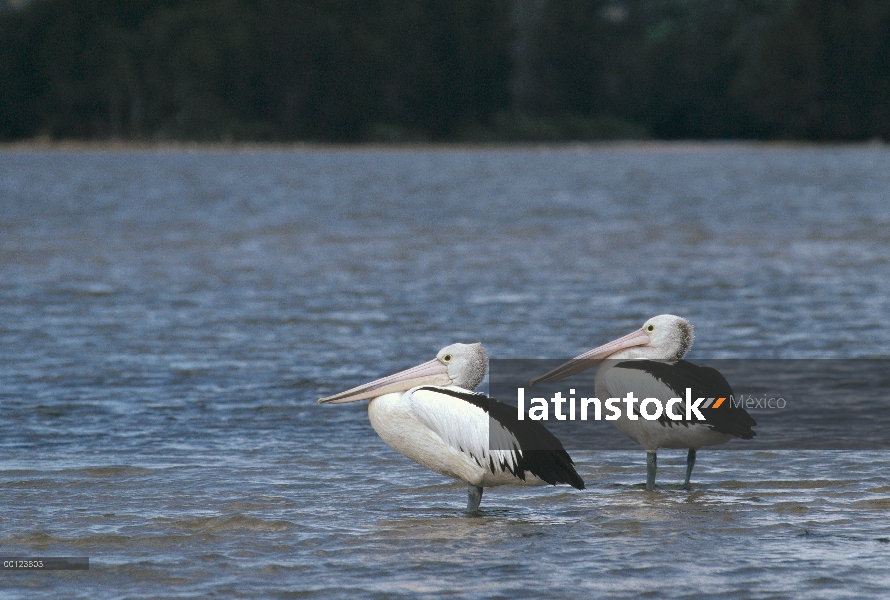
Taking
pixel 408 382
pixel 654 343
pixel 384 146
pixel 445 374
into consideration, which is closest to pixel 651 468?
pixel 654 343

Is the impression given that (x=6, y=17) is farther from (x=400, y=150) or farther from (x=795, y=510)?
(x=795, y=510)

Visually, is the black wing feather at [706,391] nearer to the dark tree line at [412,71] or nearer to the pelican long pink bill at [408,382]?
the pelican long pink bill at [408,382]

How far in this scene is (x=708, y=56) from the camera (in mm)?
130000

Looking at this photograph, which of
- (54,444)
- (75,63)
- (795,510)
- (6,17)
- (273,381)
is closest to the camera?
(795,510)

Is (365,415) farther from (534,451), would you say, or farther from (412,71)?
(412,71)

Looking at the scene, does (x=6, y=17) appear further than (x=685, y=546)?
Yes

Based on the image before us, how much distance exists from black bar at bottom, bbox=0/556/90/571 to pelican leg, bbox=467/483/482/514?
1910 mm

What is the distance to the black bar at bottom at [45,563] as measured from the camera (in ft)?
22.2

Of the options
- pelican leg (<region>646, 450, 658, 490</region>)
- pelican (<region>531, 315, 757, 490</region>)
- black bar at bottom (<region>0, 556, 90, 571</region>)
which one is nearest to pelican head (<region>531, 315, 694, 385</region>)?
pelican (<region>531, 315, 757, 490</region>)

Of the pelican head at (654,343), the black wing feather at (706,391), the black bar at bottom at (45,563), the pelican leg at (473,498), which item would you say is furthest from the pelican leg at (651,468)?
the black bar at bottom at (45,563)

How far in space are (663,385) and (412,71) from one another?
385 ft

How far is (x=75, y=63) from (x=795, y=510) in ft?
388

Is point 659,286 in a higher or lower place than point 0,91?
lower

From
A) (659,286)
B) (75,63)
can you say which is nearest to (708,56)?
(75,63)
